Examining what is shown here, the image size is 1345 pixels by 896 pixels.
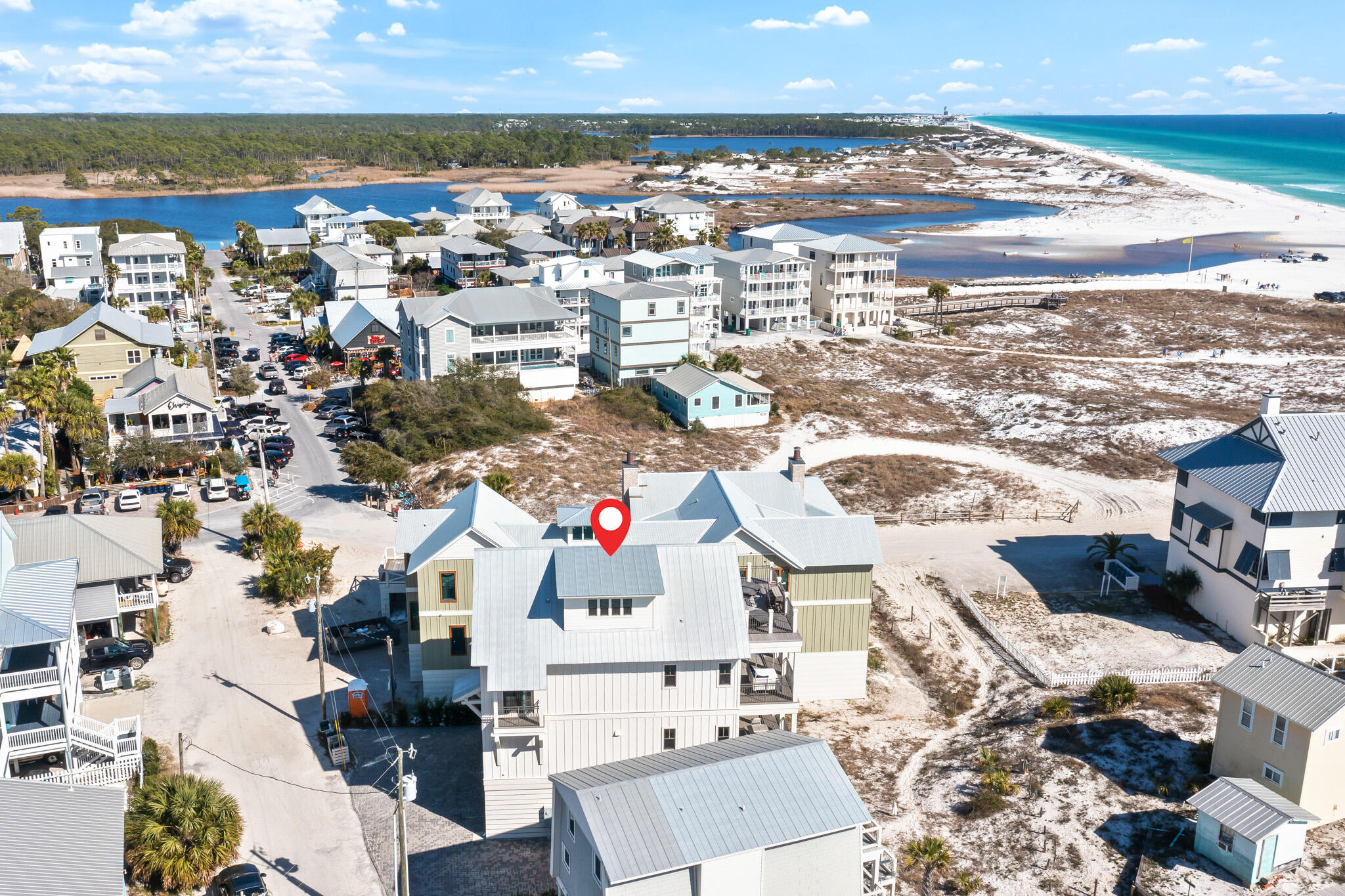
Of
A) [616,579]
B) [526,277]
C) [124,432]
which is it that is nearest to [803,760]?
[616,579]

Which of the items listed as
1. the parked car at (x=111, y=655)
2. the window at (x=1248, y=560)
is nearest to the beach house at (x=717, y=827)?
the parked car at (x=111, y=655)

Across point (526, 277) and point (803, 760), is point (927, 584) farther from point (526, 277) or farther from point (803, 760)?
point (526, 277)

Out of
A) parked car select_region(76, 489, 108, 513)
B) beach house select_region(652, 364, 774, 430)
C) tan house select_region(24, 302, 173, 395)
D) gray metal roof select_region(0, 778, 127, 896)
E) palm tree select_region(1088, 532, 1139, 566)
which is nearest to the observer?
gray metal roof select_region(0, 778, 127, 896)

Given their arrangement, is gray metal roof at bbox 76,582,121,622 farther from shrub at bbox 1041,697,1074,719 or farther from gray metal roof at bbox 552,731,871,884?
shrub at bbox 1041,697,1074,719

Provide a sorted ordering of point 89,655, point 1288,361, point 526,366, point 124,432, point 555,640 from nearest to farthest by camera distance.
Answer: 1. point 555,640
2. point 89,655
3. point 124,432
4. point 526,366
5. point 1288,361

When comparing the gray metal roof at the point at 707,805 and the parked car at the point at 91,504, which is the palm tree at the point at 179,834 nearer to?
the gray metal roof at the point at 707,805

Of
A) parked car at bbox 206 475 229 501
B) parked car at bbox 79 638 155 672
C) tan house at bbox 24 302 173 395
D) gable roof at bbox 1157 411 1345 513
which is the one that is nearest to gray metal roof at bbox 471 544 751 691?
parked car at bbox 79 638 155 672
